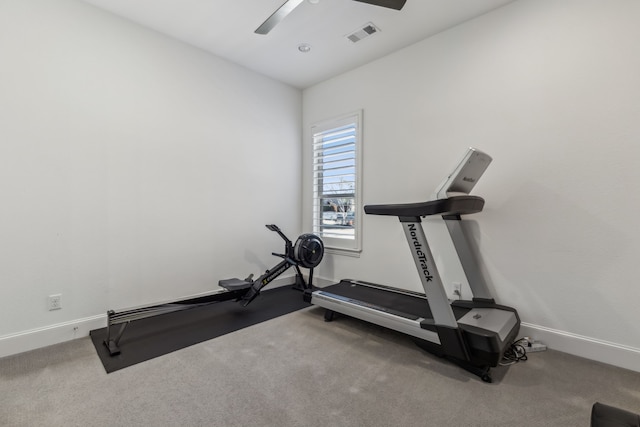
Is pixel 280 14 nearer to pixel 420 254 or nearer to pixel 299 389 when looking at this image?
pixel 420 254

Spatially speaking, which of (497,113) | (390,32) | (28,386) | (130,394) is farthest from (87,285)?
(497,113)

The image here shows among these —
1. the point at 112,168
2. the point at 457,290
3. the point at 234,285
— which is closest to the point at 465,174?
the point at 457,290

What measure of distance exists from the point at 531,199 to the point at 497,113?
0.82 metres

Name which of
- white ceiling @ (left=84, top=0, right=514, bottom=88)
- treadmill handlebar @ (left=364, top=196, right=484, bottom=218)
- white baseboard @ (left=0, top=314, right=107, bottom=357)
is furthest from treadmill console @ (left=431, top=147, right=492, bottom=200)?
white baseboard @ (left=0, top=314, right=107, bottom=357)

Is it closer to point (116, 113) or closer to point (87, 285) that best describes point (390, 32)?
point (116, 113)

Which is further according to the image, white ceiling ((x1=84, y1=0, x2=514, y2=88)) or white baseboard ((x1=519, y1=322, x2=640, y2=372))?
white ceiling ((x1=84, y1=0, x2=514, y2=88))

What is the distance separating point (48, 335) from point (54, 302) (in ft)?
0.84

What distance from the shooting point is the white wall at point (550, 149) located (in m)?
2.02

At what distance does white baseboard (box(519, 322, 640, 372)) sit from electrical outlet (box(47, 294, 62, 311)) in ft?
12.7

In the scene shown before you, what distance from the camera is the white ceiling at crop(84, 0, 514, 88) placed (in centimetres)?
252

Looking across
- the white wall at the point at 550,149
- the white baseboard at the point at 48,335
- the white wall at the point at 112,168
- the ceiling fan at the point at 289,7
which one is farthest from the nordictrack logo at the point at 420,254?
the white baseboard at the point at 48,335

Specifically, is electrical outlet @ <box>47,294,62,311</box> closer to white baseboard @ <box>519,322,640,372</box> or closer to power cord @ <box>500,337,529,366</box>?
power cord @ <box>500,337,529,366</box>

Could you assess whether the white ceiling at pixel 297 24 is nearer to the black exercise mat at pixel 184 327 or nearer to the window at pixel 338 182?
the window at pixel 338 182

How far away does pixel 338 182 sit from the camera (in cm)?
386
